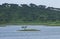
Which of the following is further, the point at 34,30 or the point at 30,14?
the point at 34,30

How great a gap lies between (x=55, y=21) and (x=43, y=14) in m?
1.15

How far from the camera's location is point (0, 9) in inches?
634

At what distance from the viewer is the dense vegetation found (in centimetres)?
1636

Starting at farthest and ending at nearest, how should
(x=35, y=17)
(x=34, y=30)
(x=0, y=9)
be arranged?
(x=34, y=30)
(x=35, y=17)
(x=0, y=9)

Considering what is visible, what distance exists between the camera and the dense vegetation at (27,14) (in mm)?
16359

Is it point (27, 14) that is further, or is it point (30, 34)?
point (30, 34)

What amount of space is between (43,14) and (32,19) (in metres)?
0.79

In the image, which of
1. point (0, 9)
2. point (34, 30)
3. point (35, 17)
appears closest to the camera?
point (0, 9)

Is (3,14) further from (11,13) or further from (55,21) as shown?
(55,21)

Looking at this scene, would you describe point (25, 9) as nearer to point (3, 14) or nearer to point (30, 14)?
point (30, 14)

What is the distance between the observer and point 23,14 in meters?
17.0

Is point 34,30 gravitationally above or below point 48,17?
above

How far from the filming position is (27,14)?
17.1 metres

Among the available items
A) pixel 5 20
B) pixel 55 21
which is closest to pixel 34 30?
pixel 55 21
